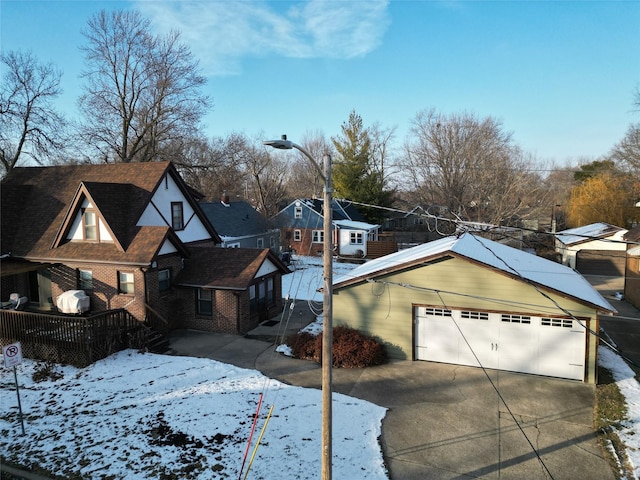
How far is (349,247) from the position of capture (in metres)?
41.2

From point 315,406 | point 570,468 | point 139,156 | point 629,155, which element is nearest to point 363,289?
point 315,406

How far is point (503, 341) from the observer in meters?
14.5

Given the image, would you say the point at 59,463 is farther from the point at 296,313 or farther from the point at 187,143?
the point at 187,143

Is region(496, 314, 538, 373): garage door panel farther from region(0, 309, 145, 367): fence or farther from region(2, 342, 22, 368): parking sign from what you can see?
region(2, 342, 22, 368): parking sign

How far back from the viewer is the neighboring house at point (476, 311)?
1377 centimetres

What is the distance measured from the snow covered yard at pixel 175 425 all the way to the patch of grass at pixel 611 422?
5347 millimetres

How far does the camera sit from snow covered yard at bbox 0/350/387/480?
9.53 m

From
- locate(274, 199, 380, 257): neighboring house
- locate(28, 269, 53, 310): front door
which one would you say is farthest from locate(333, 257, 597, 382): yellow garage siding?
locate(274, 199, 380, 257): neighboring house

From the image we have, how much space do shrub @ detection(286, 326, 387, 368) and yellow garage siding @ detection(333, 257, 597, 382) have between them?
1.61 ft

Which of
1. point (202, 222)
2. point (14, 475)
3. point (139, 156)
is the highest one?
point (139, 156)

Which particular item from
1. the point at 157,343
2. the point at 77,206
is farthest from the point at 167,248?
the point at 77,206

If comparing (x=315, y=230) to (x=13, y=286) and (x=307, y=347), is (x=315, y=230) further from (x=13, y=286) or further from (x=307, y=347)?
(x=307, y=347)

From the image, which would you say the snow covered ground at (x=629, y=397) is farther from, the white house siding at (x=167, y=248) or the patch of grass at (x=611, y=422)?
the white house siding at (x=167, y=248)

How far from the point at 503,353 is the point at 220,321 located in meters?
11.9
